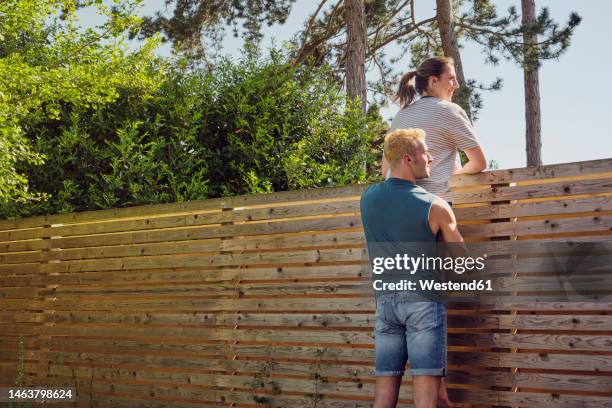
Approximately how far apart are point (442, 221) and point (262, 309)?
2503 mm

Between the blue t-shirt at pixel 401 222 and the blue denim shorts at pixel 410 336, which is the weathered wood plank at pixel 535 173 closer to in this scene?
the blue t-shirt at pixel 401 222

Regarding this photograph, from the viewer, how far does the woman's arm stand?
4.91 meters

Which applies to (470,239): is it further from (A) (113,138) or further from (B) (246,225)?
(A) (113,138)

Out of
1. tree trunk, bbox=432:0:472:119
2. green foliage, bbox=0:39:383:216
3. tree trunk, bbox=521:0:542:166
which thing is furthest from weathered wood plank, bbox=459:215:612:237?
tree trunk, bbox=521:0:542:166

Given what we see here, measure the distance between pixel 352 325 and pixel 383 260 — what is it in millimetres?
1515

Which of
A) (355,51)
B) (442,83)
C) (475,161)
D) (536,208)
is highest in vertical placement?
(355,51)

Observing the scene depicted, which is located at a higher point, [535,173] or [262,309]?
[535,173]

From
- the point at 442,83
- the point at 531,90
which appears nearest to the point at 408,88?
the point at 442,83

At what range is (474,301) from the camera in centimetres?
505

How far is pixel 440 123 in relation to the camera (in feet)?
15.8

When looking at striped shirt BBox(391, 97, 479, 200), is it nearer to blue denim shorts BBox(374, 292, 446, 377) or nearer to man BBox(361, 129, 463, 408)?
man BBox(361, 129, 463, 408)

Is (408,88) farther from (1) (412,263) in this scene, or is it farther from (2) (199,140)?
(2) (199,140)

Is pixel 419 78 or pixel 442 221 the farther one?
pixel 419 78

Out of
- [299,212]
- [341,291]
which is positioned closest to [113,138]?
[299,212]
